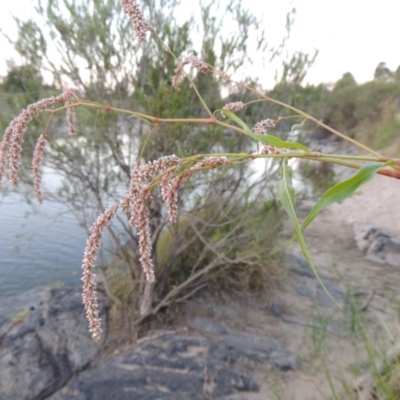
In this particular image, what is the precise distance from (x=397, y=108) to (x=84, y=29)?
17.2 meters

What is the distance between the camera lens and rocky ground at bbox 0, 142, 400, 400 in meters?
3.02

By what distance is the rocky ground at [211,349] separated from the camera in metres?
3.02

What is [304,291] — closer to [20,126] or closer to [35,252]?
[35,252]

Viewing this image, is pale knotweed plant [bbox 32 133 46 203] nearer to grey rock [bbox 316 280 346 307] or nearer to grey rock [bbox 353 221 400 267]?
grey rock [bbox 316 280 346 307]

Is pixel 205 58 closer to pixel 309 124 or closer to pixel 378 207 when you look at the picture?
pixel 309 124

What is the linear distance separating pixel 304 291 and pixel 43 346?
302 centimetres

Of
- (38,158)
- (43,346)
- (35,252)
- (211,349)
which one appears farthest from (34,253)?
(38,158)

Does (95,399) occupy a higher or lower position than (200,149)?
lower

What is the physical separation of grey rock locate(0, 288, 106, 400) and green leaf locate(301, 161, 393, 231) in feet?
10.5

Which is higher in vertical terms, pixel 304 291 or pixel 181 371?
pixel 181 371

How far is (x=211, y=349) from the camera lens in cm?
350

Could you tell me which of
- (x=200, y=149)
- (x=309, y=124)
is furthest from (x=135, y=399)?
(x=309, y=124)

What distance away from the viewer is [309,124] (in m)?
5.52

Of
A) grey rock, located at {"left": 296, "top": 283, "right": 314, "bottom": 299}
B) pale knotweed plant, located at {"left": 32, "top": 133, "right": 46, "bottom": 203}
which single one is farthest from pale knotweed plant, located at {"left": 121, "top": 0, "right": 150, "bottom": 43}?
grey rock, located at {"left": 296, "top": 283, "right": 314, "bottom": 299}
